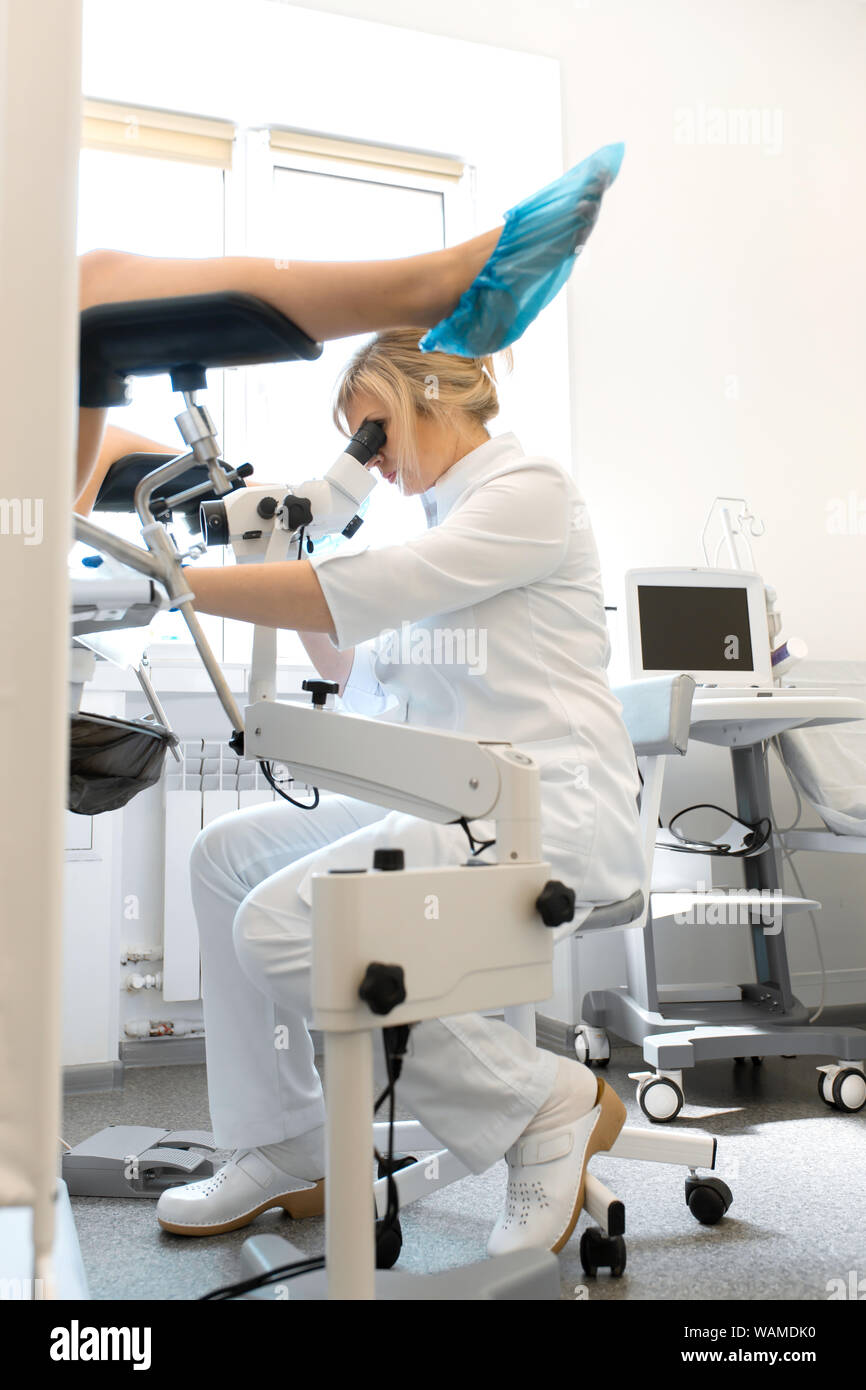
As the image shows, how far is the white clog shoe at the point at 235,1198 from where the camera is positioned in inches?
53.3

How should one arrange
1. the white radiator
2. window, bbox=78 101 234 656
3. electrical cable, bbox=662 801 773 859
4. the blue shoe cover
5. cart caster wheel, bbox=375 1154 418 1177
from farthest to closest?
window, bbox=78 101 234 656 < the white radiator < electrical cable, bbox=662 801 773 859 < cart caster wheel, bbox=375 1154 418 1177 < the blue shoe cover

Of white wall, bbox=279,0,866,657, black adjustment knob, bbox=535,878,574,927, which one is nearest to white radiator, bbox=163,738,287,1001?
white wall, bbox=279,0,866,657

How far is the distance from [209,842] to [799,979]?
2016 millimetres

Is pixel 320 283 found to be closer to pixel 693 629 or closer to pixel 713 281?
pixel 693 629

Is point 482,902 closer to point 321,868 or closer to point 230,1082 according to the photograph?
point 321,868

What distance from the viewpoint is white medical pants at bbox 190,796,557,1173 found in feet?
3.70

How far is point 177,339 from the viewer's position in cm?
78

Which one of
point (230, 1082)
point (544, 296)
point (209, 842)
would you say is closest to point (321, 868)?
point (209, 842)

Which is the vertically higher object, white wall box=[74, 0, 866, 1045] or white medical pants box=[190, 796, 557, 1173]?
white wall box=[74, 0, 866, 1045]

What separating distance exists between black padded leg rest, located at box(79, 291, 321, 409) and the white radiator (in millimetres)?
1732

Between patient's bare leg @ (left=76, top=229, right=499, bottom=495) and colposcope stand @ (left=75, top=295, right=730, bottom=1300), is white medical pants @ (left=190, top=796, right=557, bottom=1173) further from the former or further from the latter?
patient's bare leg @ (left=76, top=229, right=499, bottom=495)

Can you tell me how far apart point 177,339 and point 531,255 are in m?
0.32

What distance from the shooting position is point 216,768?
8.35 feet

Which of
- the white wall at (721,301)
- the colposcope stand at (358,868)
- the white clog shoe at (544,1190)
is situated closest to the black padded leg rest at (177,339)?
the colposcope stand at (358,868)
